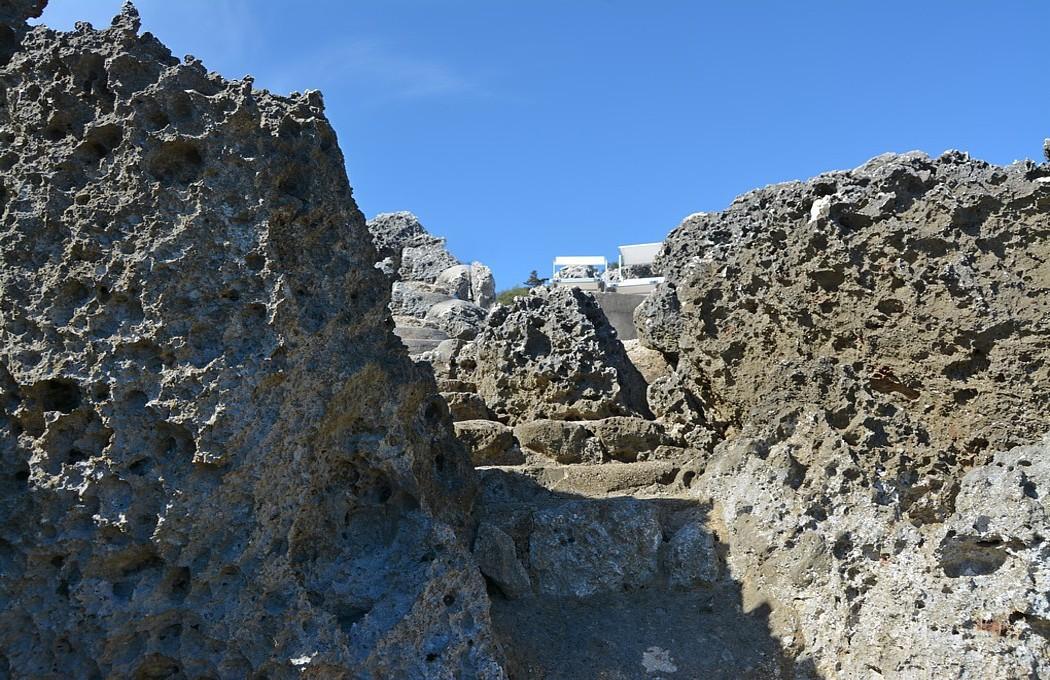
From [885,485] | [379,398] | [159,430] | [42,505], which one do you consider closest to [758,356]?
[885,485]

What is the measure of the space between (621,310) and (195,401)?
12.1 metres

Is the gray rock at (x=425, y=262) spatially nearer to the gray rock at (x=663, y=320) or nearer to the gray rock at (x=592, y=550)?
the gray rock at (x=663, y=320)

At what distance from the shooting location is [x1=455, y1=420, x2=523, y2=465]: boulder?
20.7 ft

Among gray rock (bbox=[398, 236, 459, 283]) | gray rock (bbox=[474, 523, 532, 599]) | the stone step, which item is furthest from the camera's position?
gray rock (bbox=[398, 236, 459, 283])

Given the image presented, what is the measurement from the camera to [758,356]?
18.7 feet

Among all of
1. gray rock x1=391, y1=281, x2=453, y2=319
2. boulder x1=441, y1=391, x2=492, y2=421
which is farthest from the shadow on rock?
gray rock x1=391, y1=281, x2=453, y2=319

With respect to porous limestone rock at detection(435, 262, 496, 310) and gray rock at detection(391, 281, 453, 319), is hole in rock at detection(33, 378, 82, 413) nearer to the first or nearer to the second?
gray rock at detection(391, 281, 453, 319)

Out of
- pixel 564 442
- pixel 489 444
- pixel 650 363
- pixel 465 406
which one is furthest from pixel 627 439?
pixel 650 363

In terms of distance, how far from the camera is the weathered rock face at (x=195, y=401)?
3.65m

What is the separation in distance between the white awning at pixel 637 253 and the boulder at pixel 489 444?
2026 centimetres

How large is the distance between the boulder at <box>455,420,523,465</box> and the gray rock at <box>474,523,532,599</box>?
1377 mm

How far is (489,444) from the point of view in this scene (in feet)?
20.8

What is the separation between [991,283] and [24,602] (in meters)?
4.45

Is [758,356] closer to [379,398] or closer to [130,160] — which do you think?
[379,398]
